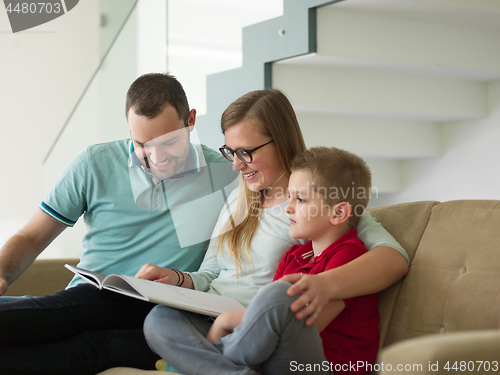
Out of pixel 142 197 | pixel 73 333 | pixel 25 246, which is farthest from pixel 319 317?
pixel 25 246

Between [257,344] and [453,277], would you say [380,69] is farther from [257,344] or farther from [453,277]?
[257,344]

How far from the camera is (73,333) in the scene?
1092 mm

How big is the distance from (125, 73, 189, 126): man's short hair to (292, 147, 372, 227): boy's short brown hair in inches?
16.4

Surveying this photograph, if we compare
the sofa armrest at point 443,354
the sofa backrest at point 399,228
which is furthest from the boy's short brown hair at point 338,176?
the sofa armrest at point 443,354

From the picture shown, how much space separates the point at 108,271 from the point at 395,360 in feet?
3.28

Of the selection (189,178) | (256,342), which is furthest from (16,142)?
(256,342)

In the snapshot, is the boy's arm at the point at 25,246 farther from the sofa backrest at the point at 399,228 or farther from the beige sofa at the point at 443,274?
the sofa backrest at the point at 399,228

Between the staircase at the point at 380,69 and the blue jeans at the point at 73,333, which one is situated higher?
the staircase at the point at 380,69

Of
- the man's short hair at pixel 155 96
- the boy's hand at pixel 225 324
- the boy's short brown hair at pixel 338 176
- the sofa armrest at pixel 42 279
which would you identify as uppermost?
the man's short hair at pixel 155 96

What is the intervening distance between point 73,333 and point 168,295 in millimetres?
268

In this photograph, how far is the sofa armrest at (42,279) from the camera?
1.54m

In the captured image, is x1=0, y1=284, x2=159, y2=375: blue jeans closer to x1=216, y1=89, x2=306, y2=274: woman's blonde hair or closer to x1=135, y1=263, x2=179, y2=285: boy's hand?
x1=135, y1=263, x2=179, y2=285: boy's hand

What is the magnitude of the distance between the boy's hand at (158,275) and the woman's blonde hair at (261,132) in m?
0.15

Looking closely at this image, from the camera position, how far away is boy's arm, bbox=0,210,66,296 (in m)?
1.30
